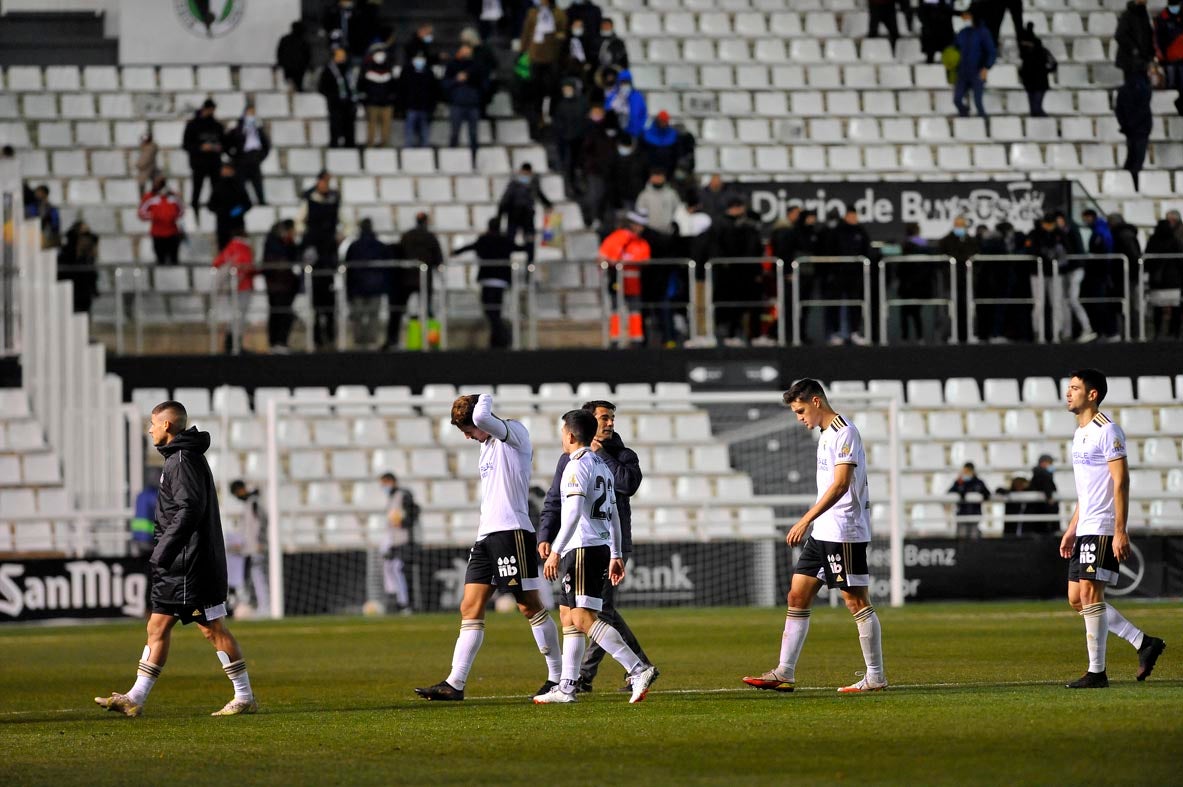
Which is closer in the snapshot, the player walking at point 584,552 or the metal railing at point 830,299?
the player walking at point 584,552

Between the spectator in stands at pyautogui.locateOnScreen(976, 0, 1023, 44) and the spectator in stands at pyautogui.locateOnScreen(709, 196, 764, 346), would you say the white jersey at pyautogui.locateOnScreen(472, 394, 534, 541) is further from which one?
the spectator in stands at pyautogui.locateOnScreen(976, 0, 1023, 44)

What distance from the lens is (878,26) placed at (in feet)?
118

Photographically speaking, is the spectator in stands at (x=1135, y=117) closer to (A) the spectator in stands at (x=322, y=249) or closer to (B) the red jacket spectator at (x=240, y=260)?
(A) the spectator in stands at (x=322, y=249)

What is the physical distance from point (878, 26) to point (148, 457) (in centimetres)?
1641

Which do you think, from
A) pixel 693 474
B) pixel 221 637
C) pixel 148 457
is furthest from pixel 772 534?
pixel 221 637

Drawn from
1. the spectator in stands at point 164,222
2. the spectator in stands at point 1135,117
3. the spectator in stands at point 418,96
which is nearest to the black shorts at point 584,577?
the spectator in stands at point 164,222

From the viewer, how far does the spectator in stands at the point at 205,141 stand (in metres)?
30.0

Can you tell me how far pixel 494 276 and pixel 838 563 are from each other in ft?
54.9

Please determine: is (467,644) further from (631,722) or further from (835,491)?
(835,491)

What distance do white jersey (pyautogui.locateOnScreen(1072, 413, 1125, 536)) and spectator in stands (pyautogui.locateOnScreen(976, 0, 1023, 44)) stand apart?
23552mm

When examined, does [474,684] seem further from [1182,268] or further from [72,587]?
[1182,268]

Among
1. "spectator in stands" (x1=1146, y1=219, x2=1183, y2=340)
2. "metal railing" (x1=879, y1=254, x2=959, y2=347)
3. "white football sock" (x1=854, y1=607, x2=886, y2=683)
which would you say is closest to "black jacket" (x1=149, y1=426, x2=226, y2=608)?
"white football sock" (x1=854, y1=607, x2=886, y2=683)

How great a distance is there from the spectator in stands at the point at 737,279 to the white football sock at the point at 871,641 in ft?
52.6

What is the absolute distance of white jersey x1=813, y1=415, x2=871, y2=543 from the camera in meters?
11.6
